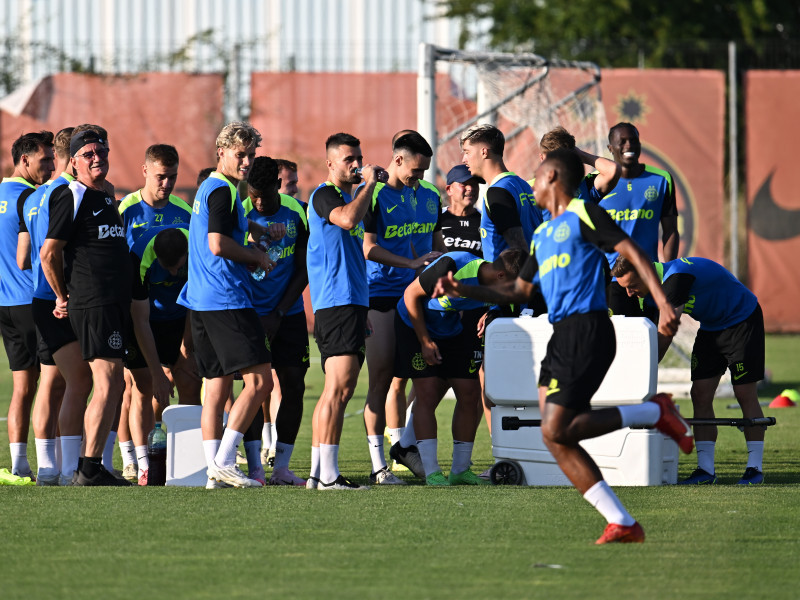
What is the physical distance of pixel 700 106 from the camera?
21.3m

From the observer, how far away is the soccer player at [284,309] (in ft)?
26.1

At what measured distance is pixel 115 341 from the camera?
7.41m

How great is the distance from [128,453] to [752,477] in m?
4.23

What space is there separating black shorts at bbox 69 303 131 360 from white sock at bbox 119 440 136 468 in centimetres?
145

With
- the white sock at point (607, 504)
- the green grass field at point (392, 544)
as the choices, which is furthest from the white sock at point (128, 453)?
the white sock at point (607, 504)

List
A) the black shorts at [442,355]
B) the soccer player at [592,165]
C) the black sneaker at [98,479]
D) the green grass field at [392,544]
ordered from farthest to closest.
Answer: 1. the soccer player at [592,165]
2. the black shorts at [442,355]
3. the black sneaker at [98,479]
4. the green grass field at [392,544]

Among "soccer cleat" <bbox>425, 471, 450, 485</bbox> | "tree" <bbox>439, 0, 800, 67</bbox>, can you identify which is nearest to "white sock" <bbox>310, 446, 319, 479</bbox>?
"soccer cleat" <bbox>425, 471, 450, 485</bbox>

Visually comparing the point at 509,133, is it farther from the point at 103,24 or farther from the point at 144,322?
the point at 103,24

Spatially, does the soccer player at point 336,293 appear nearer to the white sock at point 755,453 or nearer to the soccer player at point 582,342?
the soccer player at point 582,342

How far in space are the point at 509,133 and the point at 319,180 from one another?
802cm

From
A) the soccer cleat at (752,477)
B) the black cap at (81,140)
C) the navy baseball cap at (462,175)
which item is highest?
the black cap at (81,140)

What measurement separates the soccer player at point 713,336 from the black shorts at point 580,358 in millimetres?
2187

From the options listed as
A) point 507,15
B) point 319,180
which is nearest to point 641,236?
point 319,180

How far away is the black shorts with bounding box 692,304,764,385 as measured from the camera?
8.18 meters
